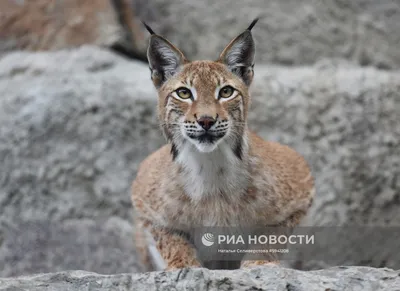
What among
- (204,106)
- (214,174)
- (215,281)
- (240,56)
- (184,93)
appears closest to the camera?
(215,281)

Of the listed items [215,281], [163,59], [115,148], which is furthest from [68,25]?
[215,281]

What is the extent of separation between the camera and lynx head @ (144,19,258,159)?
524cm

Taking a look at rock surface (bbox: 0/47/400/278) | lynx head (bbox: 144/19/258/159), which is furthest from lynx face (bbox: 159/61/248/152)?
rock surface (bbox: 0/47/400/278)

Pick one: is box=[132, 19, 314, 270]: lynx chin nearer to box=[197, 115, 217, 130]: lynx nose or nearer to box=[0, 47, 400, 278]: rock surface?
box=[197, 115, 217, 130]: lynx nose

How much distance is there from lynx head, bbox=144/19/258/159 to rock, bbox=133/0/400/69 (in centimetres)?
345

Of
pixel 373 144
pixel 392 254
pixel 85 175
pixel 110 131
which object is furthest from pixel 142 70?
pixel 392 254

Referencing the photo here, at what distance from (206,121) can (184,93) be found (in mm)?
468

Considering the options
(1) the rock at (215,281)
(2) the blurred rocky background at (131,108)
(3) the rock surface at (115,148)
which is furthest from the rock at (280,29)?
(1) the rock at (215,281)

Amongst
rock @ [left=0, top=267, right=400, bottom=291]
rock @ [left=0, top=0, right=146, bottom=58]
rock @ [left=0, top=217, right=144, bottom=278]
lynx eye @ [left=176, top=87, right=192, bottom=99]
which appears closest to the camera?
rock @ [left=0, top=267, right=400, bottom=291]

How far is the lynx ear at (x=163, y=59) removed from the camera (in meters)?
5.72

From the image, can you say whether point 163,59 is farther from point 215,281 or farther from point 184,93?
point 215,281

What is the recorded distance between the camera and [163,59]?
19.0 ft

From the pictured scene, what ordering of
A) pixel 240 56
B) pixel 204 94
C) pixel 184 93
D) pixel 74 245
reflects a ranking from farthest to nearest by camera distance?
1. pixel 74 245
2. pixel 240 56
3. pixel 184 93
4. pixel 204 94

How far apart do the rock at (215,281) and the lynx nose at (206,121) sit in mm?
1015
